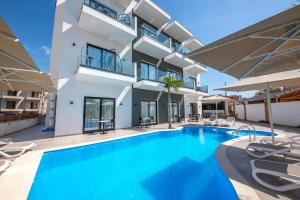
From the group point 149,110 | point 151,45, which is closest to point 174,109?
point 149,110

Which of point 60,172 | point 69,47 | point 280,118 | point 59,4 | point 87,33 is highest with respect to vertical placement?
point 59,4

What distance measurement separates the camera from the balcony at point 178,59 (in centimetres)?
1545

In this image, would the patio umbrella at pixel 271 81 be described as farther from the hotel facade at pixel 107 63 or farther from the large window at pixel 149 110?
the large window at pixel 149 110

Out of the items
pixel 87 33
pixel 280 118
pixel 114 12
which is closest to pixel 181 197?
pixel 87 33

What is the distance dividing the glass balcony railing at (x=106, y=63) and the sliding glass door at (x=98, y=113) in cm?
262

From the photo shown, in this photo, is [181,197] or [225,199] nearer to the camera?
[225,199]

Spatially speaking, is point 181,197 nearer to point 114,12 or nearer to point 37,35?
point 114,12

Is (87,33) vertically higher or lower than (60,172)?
higher

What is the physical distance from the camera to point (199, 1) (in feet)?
33.3

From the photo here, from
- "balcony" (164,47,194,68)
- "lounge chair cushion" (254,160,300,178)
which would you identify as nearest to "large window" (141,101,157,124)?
"balcony" (164,47,194,68)

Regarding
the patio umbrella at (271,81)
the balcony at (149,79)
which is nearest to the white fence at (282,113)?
the patio umbrella at (271,81)

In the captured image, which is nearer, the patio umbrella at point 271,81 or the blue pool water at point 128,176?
the blue pool water at point 128,176

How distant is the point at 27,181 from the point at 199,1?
13604 millimetres

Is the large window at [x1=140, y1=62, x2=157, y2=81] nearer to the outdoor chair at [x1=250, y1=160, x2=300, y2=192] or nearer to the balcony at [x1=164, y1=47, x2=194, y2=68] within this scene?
the balcony at [x1=164, y1=47, x2=194, y2=68]
